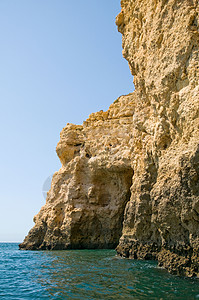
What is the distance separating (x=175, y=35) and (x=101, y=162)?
46.2 ft

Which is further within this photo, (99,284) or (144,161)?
(144,161)

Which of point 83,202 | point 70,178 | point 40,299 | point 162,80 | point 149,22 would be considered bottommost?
point 40,299

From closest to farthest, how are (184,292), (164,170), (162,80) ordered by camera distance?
(184,292) < (164,170) < (162,80)

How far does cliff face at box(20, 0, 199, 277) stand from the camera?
10.9 meters

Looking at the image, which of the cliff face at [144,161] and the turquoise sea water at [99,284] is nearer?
the turquoise sea water at [99,284]

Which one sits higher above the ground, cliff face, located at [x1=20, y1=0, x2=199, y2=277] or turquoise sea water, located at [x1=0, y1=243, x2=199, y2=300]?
cliff face, located at [x1=20, y1=0, x2=199, y2=277]

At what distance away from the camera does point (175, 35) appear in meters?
13.0

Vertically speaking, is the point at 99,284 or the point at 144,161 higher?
the point at 144,161

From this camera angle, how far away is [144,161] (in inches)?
646

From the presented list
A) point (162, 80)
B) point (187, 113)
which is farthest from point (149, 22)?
point (187, 113)

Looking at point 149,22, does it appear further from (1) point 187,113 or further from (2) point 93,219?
(2) point 93,219

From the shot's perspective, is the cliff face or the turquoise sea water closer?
the turquoise sea water

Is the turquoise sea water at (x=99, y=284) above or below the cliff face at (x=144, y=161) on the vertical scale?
below

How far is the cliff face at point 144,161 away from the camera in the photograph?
1086cm
